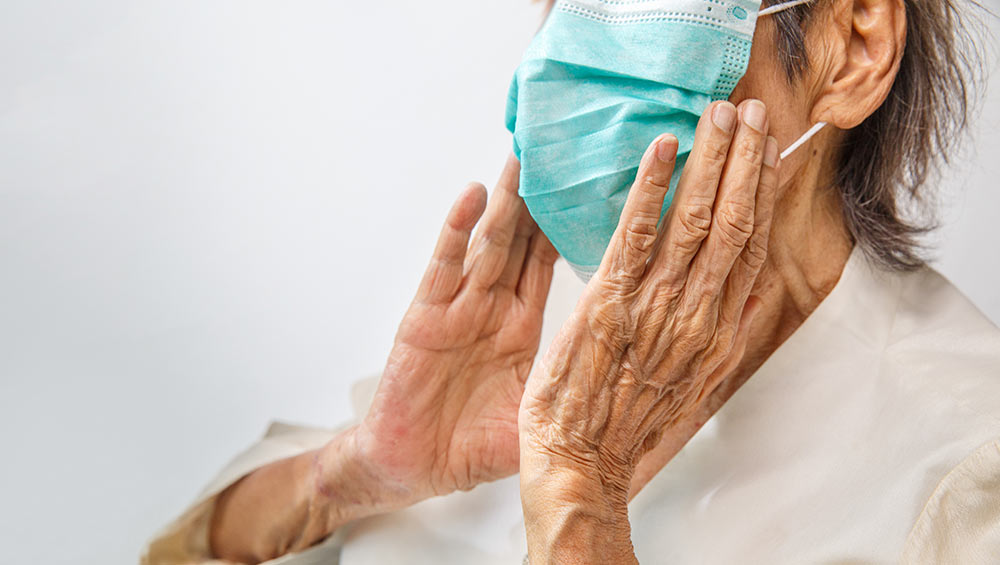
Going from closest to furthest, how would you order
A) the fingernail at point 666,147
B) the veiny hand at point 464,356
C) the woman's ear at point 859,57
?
the fingernail at point 666,147 → the woman's ear at point 859,57 → the veiny hand at point 464,356

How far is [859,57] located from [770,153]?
24 centimetres

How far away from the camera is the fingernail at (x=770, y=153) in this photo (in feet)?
3.24

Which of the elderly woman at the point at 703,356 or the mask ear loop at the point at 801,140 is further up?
the mask ear loop at the point at 801,140

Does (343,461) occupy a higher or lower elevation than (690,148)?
lower

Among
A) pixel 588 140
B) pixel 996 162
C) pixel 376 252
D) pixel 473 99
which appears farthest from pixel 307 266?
pixel 996 162

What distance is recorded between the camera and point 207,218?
1.82m

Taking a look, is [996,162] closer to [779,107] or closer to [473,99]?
[779,107]

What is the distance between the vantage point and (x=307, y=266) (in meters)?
1.91

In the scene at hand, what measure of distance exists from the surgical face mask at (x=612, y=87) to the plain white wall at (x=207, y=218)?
65cm

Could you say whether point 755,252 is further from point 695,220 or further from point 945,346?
point 945,346

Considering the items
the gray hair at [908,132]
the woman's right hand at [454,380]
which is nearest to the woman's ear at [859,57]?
the gray hair at [908,132]

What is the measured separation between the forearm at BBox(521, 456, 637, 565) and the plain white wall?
0.68m

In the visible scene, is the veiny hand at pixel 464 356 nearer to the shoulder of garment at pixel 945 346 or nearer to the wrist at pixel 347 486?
the wrist at pixel 347 486

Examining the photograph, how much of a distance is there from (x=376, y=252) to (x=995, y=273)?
1.31 meters
